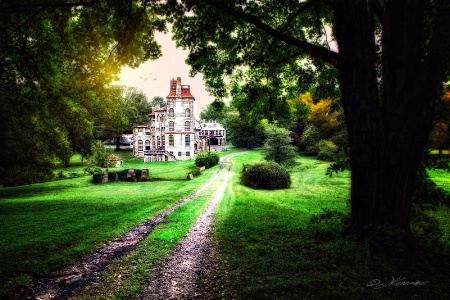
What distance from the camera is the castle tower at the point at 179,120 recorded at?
49.7 meters

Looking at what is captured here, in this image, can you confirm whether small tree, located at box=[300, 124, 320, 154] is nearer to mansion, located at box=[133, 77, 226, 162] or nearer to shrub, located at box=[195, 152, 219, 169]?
mansion, located at box=[133, 77, 226, 162]

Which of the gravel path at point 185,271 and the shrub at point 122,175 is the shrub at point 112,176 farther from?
the gravel path at point 185,271

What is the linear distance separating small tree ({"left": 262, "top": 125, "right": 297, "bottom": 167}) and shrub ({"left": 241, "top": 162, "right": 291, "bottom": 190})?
32.5ft

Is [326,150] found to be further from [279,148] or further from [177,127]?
[177,127]

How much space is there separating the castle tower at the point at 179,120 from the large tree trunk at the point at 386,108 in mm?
45363

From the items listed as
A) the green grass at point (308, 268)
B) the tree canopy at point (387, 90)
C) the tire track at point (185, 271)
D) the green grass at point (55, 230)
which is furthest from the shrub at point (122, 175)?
the tree canopy at point (387, 90)

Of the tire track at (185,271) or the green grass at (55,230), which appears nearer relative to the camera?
the tire track at (185,271)

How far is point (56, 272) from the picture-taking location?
223 inches

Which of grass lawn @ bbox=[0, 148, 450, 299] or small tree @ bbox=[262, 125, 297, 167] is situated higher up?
small tree @ bbox=[262, 125, 297, 167]

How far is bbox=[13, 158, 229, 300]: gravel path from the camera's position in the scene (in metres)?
4.78

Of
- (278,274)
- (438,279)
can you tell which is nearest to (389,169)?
(438,279)

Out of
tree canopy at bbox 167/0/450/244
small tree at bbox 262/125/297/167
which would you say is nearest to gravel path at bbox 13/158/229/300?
tree canopy at bbox 167/0/450/244

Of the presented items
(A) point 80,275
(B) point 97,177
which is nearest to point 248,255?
(A) point 80,275

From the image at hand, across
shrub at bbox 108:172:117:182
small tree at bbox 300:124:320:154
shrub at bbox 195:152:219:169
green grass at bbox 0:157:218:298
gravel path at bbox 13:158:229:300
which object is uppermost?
small tree at bbox 300:124:320:154
